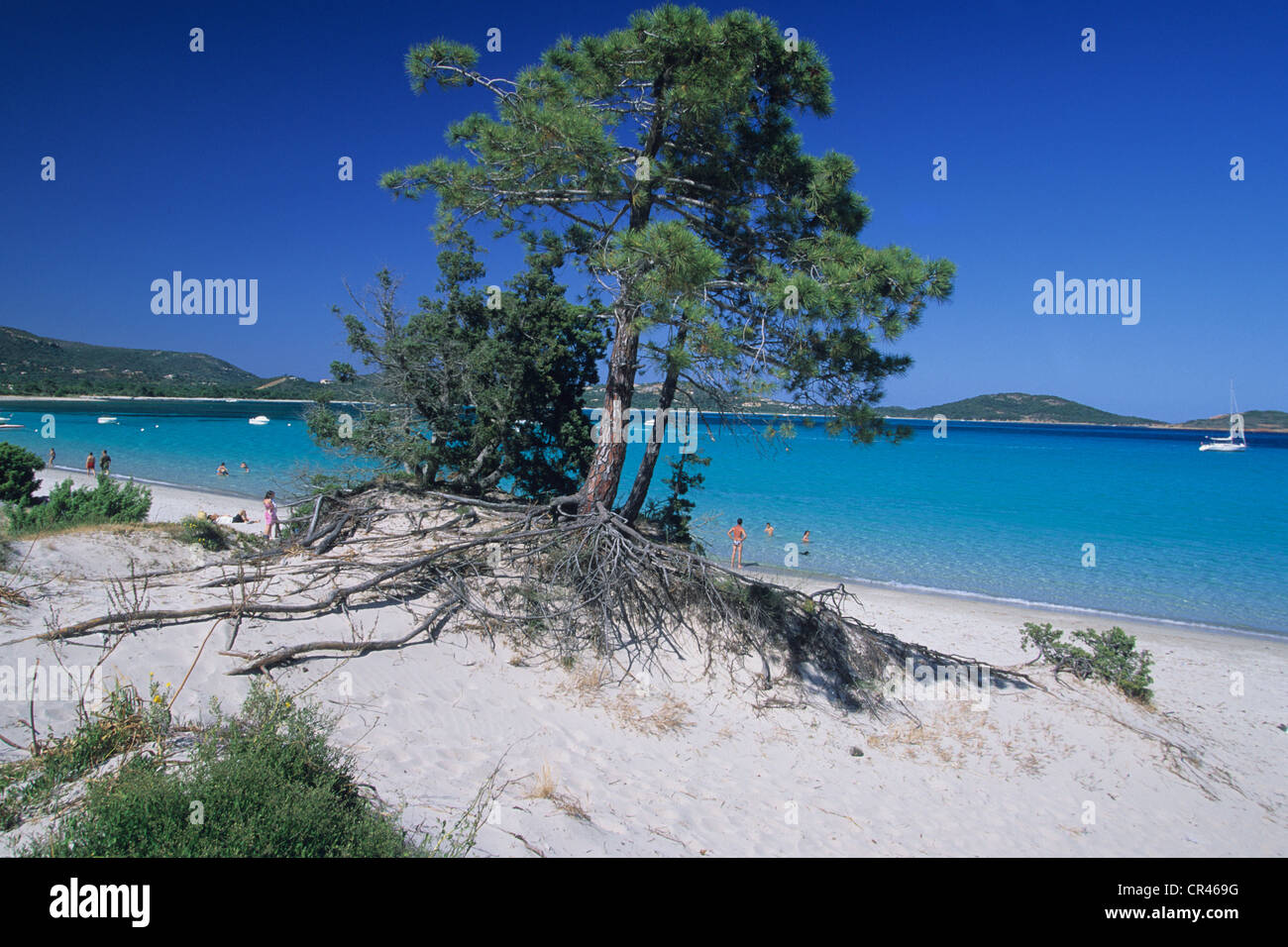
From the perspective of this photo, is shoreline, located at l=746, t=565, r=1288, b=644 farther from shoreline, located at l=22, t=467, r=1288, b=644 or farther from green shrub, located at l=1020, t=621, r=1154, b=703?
green shrub, located at l=1020, t=621, r=1154, b=703

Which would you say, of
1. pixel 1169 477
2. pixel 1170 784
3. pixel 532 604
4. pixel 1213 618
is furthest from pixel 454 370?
pixel 1169 477

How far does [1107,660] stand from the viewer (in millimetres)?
9719

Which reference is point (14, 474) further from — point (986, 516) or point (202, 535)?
point (986, 516)

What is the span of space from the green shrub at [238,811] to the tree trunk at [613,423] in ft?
17.1

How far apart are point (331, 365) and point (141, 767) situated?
8.18 meters

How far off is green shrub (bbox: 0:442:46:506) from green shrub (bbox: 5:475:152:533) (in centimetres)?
245

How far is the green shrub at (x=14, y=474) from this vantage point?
1455 cm

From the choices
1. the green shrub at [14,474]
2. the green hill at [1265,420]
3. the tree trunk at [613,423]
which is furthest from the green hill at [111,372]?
the green hill at [1265,420]

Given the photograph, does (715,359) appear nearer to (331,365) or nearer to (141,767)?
(141,767)

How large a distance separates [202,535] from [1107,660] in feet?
47.3

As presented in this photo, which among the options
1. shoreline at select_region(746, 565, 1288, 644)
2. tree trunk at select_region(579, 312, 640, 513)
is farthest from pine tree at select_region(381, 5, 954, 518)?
shoreline at select_region(746, 565, 1288, 644)

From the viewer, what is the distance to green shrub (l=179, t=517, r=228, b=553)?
32.3 feet

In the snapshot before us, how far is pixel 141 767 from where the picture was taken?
377cm

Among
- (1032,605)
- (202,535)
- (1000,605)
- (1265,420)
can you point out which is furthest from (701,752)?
(1265,420)
